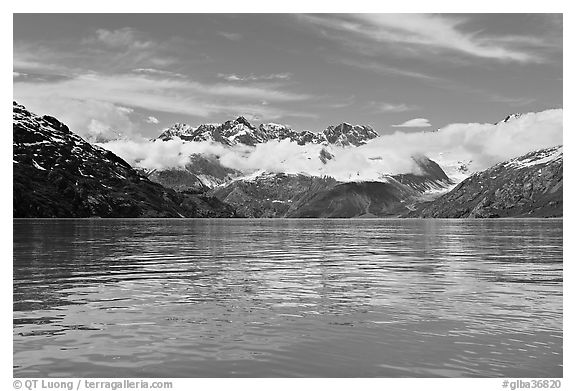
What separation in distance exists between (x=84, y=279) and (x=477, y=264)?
45557mm

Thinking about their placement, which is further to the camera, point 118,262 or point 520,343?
point 118,262

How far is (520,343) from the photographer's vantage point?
28.0 m

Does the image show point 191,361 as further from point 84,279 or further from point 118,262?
point 118,262

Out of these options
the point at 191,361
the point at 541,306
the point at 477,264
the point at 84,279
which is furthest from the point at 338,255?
the point at 191,361

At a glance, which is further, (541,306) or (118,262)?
(118,262)

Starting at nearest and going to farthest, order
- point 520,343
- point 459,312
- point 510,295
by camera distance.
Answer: point 520,343, point 459,312, point 510,295

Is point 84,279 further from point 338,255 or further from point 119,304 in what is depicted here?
point 338,255

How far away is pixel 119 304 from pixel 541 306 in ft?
96.0

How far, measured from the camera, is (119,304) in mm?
39125
